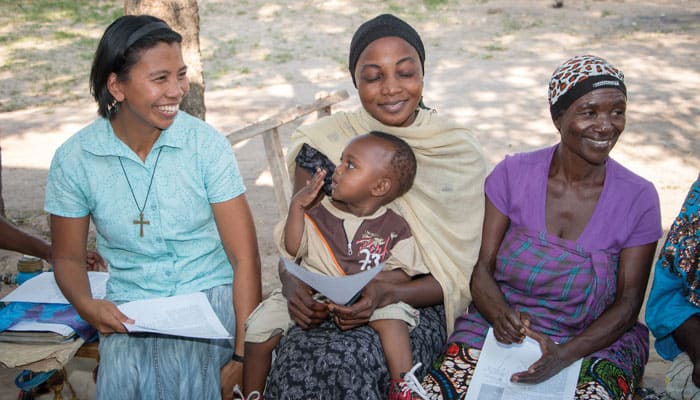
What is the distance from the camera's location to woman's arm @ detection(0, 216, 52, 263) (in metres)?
3.36

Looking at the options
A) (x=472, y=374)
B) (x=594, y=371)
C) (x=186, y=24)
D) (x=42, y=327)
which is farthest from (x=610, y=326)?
(x=186, y=24)

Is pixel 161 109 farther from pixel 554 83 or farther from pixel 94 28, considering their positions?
pixel 94 28

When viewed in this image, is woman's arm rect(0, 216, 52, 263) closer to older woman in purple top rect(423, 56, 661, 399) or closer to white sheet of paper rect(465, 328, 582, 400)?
older woman in purple top rect(423, 56, 661, 399)

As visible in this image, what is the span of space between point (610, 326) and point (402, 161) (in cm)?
105

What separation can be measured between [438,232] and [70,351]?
64.8 inches

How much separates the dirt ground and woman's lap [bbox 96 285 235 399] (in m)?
1.23

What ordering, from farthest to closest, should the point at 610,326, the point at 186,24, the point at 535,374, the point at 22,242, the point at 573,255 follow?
the point at 186,24 → the point at 22,242 → the point at 573,255 → the point at 610,326 → the point at 535,374

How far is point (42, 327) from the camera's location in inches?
116

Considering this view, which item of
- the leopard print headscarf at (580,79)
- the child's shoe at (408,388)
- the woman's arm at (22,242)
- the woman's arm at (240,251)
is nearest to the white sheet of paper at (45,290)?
the woman's arm at (22,242)

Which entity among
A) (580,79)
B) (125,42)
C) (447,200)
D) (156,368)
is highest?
(125,42)

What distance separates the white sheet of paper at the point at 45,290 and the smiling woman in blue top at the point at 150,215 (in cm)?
15

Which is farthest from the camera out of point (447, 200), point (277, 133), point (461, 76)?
point (461, 76)

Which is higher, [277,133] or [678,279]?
[678,279]

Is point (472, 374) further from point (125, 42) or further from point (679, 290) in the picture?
point (125, 42)
